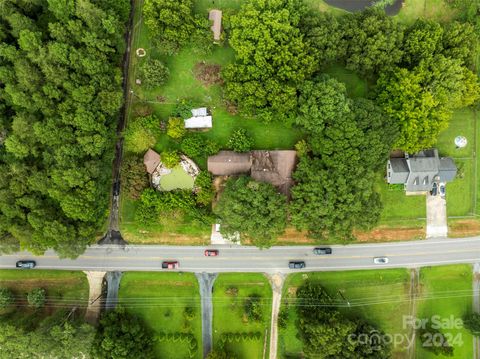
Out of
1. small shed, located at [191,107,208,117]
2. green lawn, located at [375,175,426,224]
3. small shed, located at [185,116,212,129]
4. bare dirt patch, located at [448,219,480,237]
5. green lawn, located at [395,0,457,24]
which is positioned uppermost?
green lawn, located at [395,0,457,24]

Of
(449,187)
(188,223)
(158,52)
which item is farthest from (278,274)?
(158,52)

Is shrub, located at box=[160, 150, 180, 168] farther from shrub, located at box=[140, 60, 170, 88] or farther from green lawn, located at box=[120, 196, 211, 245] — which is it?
shrub, located at box=[140, 60, 170, 88]

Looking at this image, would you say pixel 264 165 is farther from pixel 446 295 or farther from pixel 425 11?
pixel 446 295

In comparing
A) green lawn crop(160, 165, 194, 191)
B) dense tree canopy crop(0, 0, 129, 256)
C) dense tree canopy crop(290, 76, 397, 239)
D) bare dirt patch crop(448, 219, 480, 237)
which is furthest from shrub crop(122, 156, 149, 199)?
bare dirt patch crop(448, 219, 480, 237)

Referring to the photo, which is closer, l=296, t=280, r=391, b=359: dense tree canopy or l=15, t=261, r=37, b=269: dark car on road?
l=296, t=280, r=391, b=359: dense tree canopy

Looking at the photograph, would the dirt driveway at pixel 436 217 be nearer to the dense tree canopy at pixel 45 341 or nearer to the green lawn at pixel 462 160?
the green lawn at pixel 462 160

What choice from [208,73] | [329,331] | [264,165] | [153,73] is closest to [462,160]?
[264,165]

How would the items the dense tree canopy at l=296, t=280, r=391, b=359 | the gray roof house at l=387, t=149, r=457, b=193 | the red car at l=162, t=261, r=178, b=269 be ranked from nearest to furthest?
1. the dense tree canopy at l=296, t=280, r=391, b=359
2. the gray roof house at l=387, t=149, r=457, b=193
3. the red car at l=162, t=261, r=178, b=269
